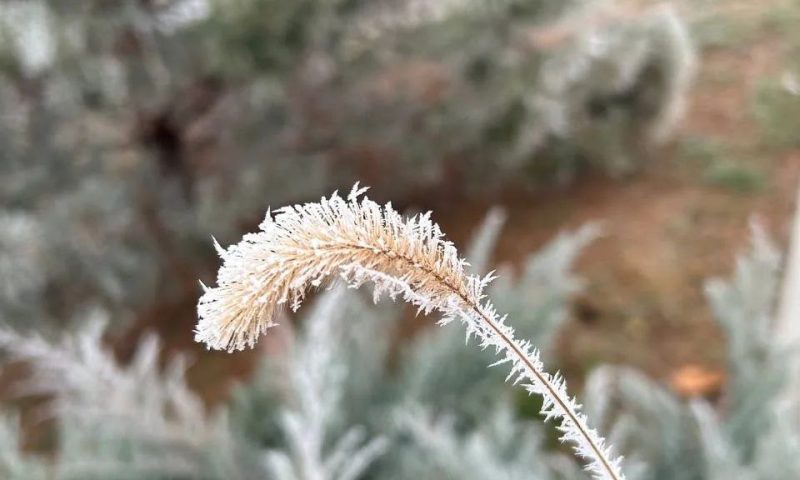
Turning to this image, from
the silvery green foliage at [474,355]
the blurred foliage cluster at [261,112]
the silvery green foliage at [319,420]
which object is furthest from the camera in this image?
the blurred foliage cluster at [261,112]

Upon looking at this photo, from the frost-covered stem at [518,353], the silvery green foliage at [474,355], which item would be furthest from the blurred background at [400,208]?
the frost-covered stem at [518,353]

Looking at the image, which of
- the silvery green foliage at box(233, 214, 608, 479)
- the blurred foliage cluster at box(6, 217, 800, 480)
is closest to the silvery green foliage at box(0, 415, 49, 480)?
the blurred foliage cluster at box(6, 217, 800, 480)

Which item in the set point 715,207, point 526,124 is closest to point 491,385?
point 526,124

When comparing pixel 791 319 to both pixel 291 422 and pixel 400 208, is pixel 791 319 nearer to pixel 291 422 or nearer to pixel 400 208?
pixel 291 422

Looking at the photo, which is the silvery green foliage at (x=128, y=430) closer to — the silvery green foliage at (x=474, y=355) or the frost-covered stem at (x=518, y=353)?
the silvery green foliage at (x=474, y=355)

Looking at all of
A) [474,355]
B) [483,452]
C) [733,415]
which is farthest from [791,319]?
[483,452]

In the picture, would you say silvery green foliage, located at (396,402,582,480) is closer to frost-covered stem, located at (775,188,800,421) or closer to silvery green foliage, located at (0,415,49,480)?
frost-covered stem, located at (775,188,800,421)
